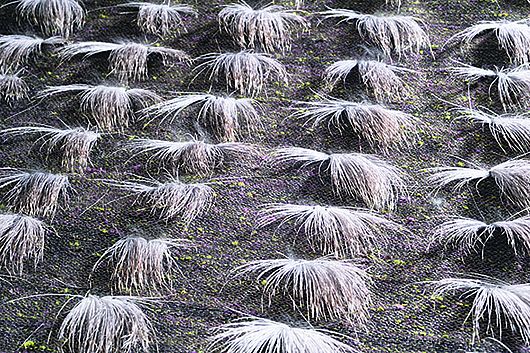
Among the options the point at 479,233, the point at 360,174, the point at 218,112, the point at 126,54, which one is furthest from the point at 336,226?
the point at 126,54

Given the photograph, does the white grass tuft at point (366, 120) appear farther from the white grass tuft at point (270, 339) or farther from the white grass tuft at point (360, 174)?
the white grass tuft at point (270, 339)

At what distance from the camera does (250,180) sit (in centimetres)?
119

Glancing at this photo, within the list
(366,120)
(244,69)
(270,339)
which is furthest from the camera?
(244,69)

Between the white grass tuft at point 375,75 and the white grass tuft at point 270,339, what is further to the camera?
the white grass tuft at point 375,75

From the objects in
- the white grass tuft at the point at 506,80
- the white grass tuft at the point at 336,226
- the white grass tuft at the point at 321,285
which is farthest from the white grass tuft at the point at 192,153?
the white grass tuft at the point at 506,80

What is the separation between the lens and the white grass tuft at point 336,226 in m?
1.06

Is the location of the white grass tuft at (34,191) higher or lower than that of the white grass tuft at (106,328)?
higher

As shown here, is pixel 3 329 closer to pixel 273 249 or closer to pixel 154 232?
pixel 154 232

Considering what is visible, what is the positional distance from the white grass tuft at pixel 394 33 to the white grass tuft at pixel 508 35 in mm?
79

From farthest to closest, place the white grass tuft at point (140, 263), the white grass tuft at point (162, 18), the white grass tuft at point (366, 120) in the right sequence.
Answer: the white grass tuft at point (162, 18) → the white grass tuft at point (366, 120) → the white grass tuft at point (140, 263)

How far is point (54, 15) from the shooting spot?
153 centimetres

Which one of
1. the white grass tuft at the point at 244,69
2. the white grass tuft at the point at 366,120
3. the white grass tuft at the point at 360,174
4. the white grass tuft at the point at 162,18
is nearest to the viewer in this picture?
the white grass tuft at the point at 360,174

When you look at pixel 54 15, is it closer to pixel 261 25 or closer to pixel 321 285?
pixel 261 25

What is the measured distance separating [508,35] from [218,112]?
0.67 metres
